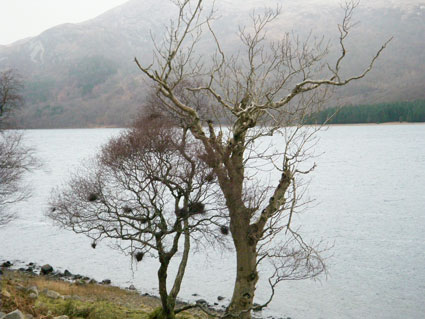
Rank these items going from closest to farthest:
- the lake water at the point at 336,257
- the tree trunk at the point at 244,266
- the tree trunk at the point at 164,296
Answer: the tree trunk at the point at 244,266
the tree trunk at the point at 164,296
the lake water at the point at 336,257

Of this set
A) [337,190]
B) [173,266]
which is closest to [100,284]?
[173,266]

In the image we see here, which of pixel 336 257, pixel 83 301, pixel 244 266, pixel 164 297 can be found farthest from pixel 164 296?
pixel 336 257

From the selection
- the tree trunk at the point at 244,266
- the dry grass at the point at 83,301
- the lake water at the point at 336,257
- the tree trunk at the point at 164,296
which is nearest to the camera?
the dry grass at the point at 83,301

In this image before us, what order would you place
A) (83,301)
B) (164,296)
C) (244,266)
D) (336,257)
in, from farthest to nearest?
1. (336,257)
2. (83,301)
3. (164,296)
4. (244,266)

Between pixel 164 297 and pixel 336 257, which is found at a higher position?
pixel 164 297

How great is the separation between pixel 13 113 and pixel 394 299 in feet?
101

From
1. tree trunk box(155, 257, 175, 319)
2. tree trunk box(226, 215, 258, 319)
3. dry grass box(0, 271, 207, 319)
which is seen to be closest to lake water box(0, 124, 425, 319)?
dry grass box(0, 271, 207, 319)

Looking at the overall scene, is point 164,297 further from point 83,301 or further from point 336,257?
point 336,257

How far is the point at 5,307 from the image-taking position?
43.7ft

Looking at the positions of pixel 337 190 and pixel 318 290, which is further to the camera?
pixel 337 190

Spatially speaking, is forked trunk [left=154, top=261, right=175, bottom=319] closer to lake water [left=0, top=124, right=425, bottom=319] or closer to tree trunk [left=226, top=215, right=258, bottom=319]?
tree trunk [left=226, top=215, right=258, bottom=319]

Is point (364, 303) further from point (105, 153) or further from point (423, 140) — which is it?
point (423, 140)

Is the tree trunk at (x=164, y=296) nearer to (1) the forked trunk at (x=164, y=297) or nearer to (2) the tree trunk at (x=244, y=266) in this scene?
(1) the forked trunk at (x=164, y=297)

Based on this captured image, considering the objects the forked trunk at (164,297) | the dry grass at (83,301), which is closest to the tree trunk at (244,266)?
the forked trunk at (164,297)
